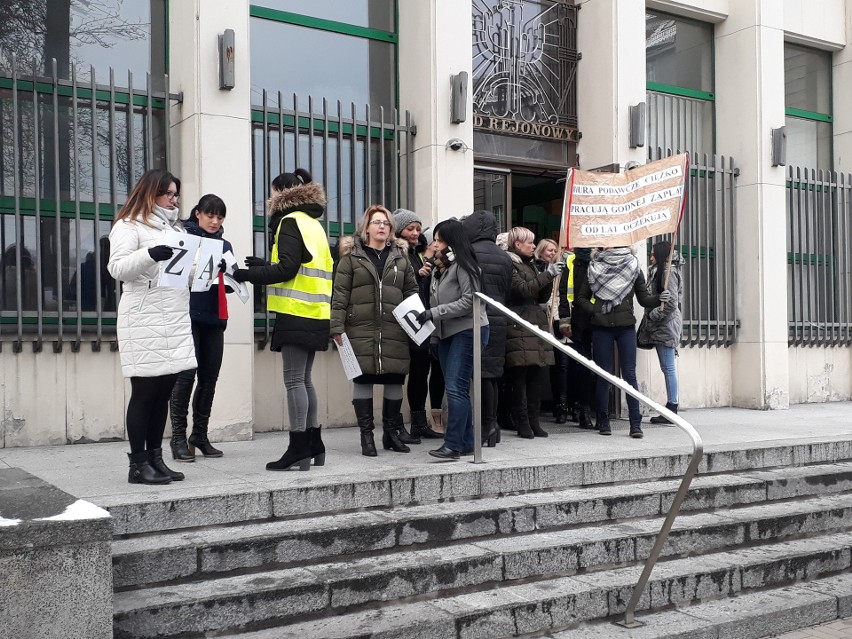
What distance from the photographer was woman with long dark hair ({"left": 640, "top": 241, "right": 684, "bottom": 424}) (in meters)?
9.20

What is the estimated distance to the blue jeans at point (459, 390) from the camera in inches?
260

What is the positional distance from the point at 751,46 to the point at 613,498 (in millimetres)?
7498

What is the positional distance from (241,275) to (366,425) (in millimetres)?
1516

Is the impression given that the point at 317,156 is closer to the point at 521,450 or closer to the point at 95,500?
the point at 521,450

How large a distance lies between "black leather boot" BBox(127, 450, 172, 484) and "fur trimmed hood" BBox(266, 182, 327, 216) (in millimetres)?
1784

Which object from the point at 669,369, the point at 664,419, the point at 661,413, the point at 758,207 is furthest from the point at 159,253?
the point at 758,207

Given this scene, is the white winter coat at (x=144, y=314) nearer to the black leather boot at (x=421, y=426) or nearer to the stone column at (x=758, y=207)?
the black leather boot at (x=421, y=426)

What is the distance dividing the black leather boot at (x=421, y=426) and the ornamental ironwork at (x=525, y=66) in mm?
3446

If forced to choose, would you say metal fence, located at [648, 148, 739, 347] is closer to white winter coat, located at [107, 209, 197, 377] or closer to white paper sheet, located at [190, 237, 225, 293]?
white paper sheet, located at [190, 237, 225, 293]

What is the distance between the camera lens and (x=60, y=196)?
25.0ft

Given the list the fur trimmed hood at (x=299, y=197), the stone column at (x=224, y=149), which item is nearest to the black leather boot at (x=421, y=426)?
the stone column at (x=224, y=149)

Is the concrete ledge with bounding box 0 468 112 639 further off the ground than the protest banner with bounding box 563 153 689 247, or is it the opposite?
the protest banner with bounding box 563 153 689 247

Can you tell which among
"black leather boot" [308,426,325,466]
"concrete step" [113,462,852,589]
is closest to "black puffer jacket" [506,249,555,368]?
"concrete step" [113,462,852,589]

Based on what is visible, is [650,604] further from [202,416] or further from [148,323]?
[202,416]
